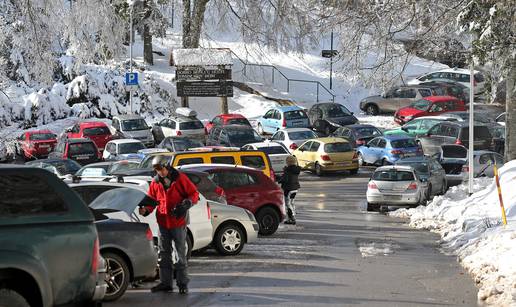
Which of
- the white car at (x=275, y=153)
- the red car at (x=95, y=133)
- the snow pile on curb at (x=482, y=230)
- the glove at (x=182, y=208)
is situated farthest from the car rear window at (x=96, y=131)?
the glove at (x=182, y=208)

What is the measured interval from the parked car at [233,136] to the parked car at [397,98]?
13.0 metres

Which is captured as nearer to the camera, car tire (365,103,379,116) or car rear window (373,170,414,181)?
car rear window (373,170,414,181)

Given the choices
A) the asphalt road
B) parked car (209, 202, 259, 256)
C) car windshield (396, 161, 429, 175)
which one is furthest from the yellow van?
car windshield (396, 161, 429, 175)

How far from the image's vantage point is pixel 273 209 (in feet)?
61.6

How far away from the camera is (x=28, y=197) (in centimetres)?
761

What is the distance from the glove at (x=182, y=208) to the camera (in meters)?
10.9

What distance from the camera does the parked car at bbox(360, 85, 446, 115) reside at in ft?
161

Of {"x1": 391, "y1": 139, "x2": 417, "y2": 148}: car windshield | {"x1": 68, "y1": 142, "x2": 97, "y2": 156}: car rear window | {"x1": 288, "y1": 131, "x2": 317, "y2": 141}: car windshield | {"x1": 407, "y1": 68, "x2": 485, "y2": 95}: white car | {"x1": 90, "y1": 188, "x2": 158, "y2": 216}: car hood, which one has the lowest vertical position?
{"x1": 68, "y1": 142, "x2": 97, "y2": 156}: car rear window

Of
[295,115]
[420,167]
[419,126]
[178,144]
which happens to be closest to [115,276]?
[420,167]

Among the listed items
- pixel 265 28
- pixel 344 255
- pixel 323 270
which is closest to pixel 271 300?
pixel 323 270

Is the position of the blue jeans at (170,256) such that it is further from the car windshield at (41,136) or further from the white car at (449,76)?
the white car at (449,76)

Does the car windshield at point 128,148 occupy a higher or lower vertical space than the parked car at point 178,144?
lower

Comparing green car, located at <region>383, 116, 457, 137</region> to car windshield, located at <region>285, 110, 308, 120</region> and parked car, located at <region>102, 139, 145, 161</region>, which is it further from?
parked car, located at <region>102, 139, 145, 161</region>

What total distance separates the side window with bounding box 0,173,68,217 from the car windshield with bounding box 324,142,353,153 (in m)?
27.5
